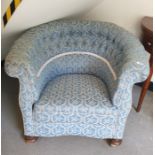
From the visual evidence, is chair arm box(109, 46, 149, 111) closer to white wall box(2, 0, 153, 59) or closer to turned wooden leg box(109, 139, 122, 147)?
turned wooden leg box(109, 139, 122, 147)

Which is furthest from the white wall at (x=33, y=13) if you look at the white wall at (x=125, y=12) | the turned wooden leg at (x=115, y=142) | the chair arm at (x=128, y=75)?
the turned wooden leg at (x=115, y=142)

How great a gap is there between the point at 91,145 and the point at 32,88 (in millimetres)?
627

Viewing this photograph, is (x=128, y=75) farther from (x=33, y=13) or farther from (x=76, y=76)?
(x=33, y=13)

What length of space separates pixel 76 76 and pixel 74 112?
427 millimetres

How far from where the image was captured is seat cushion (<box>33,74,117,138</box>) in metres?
1.59

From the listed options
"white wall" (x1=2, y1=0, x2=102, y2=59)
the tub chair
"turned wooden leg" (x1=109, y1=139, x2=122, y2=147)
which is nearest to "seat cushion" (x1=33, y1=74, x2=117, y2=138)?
the tub chair


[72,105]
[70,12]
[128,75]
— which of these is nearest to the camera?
[128,75]

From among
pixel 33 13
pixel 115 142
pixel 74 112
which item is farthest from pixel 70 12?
pixel 115 142

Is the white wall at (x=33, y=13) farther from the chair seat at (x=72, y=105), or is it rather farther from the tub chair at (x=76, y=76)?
the chair seat at (x=72, y=105)

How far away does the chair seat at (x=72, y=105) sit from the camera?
159 cm

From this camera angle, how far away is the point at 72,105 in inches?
62.4

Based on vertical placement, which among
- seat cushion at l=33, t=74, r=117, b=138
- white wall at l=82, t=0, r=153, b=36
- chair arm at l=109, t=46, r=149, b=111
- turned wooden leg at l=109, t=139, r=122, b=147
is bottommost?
turned wooden leg at l=109, t=139, r=122, b=147

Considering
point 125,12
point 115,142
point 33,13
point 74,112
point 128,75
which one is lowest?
point 115,142

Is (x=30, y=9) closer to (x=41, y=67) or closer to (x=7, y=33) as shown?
(x=7, y=33)
